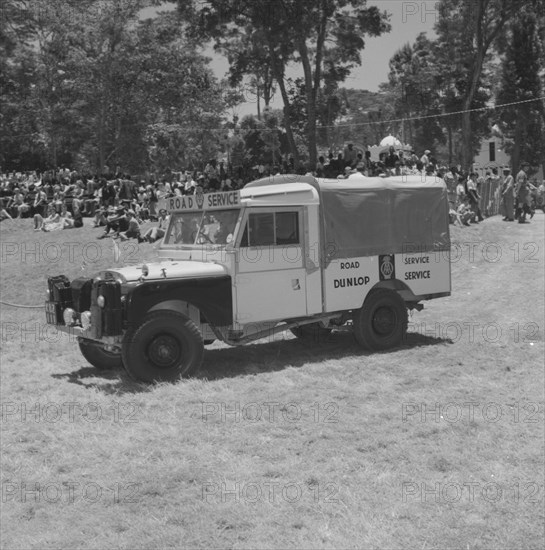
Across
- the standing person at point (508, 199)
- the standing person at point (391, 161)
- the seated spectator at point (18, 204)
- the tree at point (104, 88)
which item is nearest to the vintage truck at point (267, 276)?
the standing person at point (391, 161)

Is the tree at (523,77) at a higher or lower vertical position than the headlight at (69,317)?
higher

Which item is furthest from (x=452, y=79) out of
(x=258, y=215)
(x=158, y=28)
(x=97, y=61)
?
(x=258, y=215)

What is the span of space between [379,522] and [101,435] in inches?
113

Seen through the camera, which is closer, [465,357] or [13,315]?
[465,357]

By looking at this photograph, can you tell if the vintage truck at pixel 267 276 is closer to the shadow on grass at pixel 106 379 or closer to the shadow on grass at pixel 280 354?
the shadow on grass at pixel 106 379

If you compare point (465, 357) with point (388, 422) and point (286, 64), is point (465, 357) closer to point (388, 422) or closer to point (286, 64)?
point (388, 422)

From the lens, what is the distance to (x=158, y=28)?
1339 inches

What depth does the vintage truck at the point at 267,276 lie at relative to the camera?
817 cm

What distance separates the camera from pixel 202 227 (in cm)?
920

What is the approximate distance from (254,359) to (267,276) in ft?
4.54

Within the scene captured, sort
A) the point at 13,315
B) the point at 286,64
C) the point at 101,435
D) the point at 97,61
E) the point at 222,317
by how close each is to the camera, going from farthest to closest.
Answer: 1. the point at 97,61
2. the point at 286,64
3. the point at 13,315
4. the point at 222,317
5. the point at 101,435

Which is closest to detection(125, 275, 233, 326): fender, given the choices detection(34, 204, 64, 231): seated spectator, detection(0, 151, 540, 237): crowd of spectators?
detection(0, 151, 540, 237): crowd of spectators

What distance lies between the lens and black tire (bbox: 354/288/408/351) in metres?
9.82

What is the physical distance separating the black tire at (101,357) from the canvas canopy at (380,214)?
305cm
